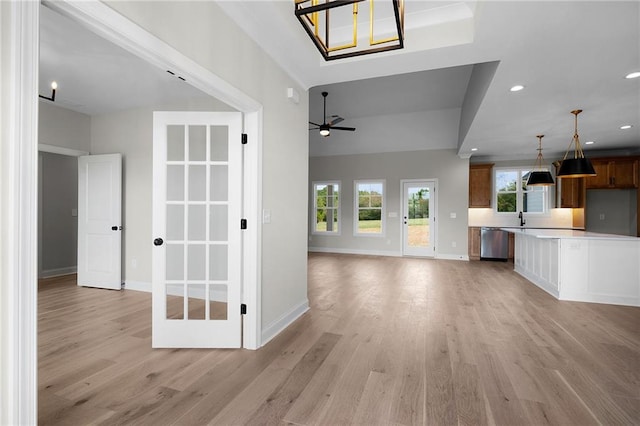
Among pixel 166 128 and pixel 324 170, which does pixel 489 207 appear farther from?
pixel 166 128

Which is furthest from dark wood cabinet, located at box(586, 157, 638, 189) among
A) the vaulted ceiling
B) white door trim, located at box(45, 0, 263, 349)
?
white door trim, located at box(45, 0, 263, 349)

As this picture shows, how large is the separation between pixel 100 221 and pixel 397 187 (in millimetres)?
6698

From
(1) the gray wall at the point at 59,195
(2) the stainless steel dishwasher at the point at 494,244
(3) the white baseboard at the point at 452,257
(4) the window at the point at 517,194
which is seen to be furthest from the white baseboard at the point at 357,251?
(1) the gray wall at the point at 59,195

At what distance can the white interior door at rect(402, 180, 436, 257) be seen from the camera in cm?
820

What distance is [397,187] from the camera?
8.52 m

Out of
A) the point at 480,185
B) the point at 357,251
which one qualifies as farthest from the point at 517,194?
the point at 357,251

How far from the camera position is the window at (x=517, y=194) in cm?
775

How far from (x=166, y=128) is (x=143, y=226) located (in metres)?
2.52

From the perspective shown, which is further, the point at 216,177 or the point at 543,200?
the point at 543,200

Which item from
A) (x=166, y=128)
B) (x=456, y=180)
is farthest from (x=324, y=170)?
(x=166, y=128)

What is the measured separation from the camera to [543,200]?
25.4ft

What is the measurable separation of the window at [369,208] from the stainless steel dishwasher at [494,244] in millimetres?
2507

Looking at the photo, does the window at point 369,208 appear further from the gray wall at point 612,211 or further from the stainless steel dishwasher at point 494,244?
the gray wall at point 612,211

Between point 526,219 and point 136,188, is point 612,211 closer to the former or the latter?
point 526,219
